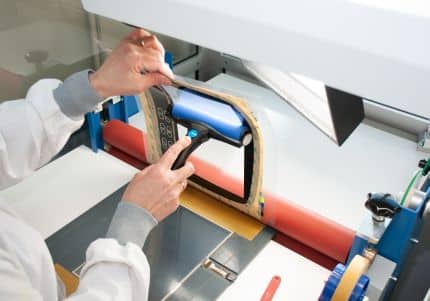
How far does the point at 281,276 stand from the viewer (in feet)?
3.90

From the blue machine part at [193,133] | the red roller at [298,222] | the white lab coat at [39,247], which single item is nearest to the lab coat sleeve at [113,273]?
the white lab coat at [39,247]

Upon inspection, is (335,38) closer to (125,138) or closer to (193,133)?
(193,133)

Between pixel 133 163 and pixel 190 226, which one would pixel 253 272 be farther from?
pixel 133 163

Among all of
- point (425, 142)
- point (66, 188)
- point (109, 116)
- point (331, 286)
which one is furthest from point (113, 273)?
point (425, 142)

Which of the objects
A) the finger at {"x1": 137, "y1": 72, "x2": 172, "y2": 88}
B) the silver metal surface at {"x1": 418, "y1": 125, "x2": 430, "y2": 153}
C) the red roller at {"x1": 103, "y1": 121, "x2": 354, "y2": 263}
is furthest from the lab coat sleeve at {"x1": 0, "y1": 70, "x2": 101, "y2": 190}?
the silver metal surface at {"x1": 418, "y1": 125, "x2": 430, "y2": 153}

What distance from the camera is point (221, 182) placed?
1396mm

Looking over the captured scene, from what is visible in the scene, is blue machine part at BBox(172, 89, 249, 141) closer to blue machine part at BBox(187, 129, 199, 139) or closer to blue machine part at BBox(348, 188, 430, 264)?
blue machine part at BBox(187, 129, 199, 139)

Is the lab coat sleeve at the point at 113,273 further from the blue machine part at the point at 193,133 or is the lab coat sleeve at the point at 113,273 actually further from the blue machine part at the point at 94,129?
the blue machine part at the point at 94,129

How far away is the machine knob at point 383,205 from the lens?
95cm

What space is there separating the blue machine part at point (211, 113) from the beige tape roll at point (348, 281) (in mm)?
471

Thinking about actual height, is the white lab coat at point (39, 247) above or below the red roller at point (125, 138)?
below

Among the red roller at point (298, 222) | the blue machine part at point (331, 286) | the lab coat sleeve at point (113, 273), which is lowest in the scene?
the lab coat sleeve at point (113, 273)

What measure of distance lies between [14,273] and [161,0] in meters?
0.49

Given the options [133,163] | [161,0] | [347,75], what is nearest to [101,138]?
[133,163]
